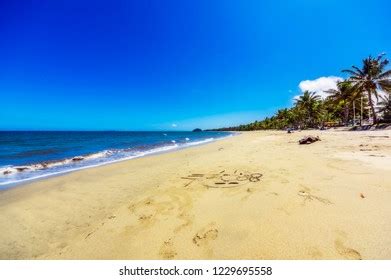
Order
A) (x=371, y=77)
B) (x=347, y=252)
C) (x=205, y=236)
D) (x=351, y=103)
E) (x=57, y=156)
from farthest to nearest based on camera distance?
(x=351, y=103) < (x=371, y=77) < (x=57, y=156) < (x=205, y=236) < (x=347, y=252)

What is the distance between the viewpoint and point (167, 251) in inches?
107

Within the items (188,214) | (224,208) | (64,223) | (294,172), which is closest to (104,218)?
(64,223)

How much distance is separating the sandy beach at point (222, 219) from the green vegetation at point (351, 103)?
3444 centimetres

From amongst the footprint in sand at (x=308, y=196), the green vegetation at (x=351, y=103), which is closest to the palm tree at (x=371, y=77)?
the green vegetation at (x=351, y=103)

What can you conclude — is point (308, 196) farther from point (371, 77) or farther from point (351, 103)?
point (351, 103)

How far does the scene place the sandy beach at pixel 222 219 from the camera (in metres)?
2.62

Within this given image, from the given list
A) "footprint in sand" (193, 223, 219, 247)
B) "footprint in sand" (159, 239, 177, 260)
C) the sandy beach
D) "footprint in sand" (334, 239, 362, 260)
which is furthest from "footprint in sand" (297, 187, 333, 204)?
"footprint in sand" (159, 239, 177, 260)

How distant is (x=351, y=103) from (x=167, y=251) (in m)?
66.2

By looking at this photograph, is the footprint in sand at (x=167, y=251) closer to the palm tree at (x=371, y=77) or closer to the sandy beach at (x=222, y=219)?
the sandy beach at (x=222, y=219)

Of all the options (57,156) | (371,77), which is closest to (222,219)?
(57,156)

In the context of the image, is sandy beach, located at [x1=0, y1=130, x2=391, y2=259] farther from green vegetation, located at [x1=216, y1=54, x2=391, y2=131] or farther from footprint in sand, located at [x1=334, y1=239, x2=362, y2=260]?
green vegetation, located at [x1=216, y1=54, x2=391, y2=131]

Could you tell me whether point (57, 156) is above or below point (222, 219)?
above

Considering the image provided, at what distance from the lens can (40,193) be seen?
6508mm
